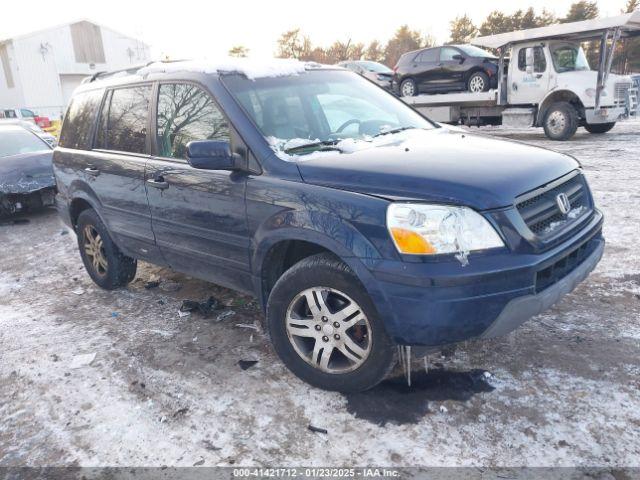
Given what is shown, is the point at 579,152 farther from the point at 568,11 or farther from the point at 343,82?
the point at 568,11

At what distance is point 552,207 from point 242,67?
7.10 ft

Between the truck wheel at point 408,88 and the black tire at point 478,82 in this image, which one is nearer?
the black tire at point 478,82

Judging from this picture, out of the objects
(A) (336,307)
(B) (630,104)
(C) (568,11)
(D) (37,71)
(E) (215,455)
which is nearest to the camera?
(E) (215,455)

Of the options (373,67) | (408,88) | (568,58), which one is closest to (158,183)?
(568,58)

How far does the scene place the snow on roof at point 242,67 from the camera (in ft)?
11.4

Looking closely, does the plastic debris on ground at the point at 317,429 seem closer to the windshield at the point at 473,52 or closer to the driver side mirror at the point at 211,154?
the driver side mirror at the point at 211,154

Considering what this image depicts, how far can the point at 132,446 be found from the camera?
264 centimetres

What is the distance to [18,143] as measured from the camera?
349 inches

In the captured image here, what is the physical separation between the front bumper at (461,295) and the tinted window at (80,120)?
3.30 meters

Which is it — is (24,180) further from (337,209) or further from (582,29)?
(582,29)

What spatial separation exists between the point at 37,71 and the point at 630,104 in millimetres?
32591

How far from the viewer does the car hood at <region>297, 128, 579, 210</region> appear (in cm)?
252

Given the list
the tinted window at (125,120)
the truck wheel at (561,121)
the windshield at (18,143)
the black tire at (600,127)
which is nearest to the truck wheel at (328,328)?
the tinted window at (125,120)

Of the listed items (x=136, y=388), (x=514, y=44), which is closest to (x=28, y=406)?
(x=136, y=388)
